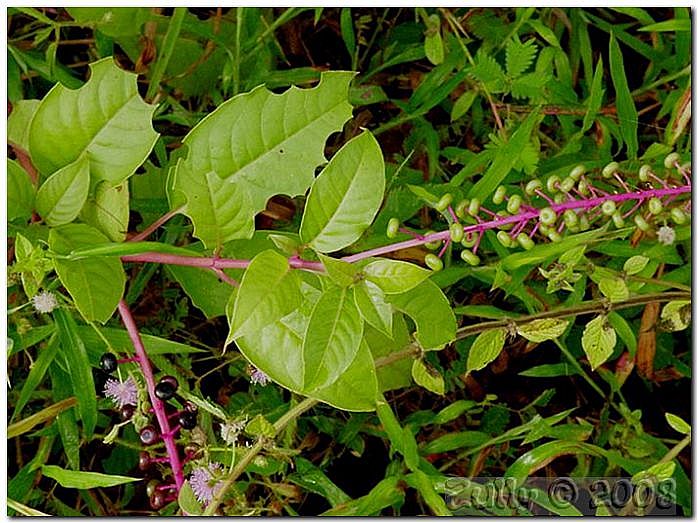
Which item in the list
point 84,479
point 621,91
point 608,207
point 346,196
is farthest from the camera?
point 621,91

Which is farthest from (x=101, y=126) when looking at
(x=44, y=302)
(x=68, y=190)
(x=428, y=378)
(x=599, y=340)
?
(x=599, y=340)

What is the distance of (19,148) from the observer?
86cm

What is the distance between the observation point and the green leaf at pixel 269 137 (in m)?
0.81

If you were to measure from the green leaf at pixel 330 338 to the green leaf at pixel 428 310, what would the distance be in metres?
0.09

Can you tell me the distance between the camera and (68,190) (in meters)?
0.77

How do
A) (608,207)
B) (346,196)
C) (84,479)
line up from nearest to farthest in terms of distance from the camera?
1. (608,207)
2. (346,196)
3. (84,479)

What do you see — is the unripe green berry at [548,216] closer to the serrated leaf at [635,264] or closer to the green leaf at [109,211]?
the serrated leaf at [635,264]

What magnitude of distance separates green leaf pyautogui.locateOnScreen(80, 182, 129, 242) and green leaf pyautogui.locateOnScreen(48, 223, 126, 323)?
0.06ft

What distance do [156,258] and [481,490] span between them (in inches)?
18.2

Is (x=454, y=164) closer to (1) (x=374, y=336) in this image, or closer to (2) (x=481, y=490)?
(1) (x=374, y=336)

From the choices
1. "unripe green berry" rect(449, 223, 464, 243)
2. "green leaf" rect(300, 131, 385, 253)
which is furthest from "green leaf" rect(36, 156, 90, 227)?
"unripe green berry" rect(449, 223, 464, 243)

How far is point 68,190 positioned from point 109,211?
0.04 metres

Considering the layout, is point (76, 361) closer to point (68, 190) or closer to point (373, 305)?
point (68, 190)

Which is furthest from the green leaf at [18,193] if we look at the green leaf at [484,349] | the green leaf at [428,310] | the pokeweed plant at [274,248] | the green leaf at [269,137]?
the green leaf at [484,349]
